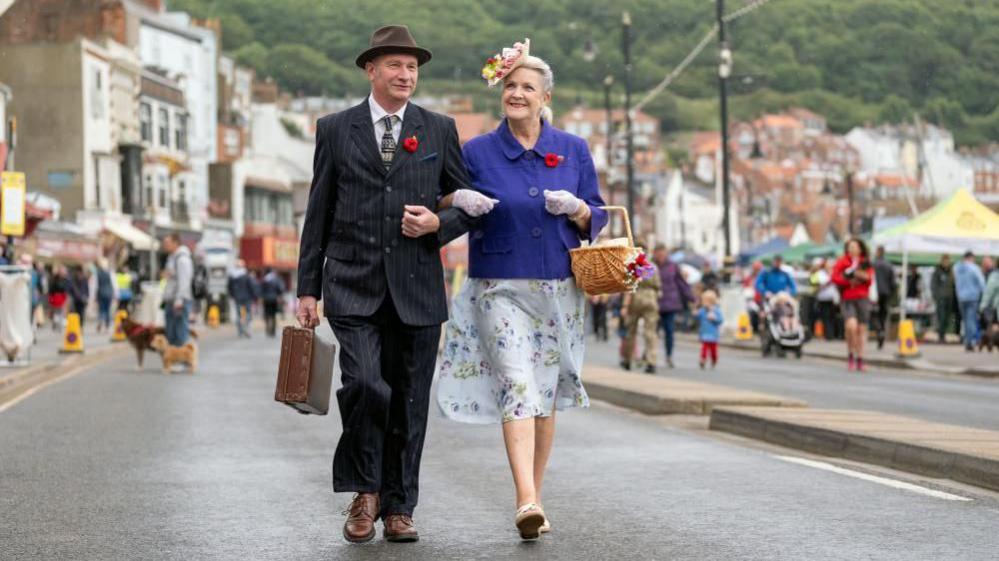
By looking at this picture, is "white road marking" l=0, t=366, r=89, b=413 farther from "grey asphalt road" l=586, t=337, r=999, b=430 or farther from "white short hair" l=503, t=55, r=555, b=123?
"white short hair" l=503, t=55, r=555, b=123

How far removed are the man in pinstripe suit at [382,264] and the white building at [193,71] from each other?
2987 inches

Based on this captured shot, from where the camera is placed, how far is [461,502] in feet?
29.6

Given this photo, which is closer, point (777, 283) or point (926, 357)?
point (926, 357)

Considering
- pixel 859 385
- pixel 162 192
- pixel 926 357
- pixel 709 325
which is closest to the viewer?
pixel 859 385

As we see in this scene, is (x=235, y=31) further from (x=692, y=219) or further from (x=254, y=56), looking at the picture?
(x=692, y=219)

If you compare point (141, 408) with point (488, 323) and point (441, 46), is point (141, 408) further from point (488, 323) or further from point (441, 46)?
point (441, 46)

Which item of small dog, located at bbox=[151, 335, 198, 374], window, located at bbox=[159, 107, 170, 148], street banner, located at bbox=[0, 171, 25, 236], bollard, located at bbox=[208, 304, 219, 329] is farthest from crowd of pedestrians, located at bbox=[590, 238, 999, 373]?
window, located at bbox=[159, 107, 170, 148]

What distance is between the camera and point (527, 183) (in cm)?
771

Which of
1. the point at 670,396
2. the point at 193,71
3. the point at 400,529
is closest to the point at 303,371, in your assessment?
the point at 400,529

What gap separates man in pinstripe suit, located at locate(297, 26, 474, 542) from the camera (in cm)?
745

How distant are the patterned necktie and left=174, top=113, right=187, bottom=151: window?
76036 mm

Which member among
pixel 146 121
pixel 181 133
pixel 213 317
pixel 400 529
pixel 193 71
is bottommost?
pixel 213 317

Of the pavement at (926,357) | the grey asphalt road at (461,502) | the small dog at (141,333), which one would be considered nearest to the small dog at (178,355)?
the small dog at (141,333)

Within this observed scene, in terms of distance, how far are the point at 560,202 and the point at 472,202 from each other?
0.39m
